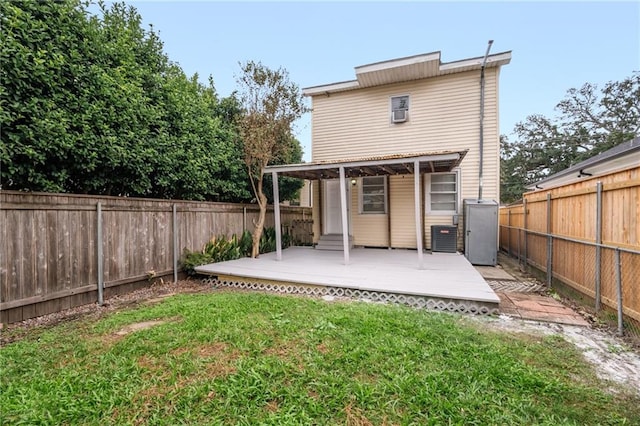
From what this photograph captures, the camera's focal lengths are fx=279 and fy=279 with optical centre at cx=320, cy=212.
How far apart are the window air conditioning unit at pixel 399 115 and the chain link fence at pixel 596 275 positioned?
15.0 ft

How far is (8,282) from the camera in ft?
11.1

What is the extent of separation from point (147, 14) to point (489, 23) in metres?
8.89

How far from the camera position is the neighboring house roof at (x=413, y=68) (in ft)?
24.1

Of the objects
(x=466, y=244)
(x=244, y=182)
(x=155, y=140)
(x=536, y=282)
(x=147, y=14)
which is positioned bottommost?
(x=536, y=282)

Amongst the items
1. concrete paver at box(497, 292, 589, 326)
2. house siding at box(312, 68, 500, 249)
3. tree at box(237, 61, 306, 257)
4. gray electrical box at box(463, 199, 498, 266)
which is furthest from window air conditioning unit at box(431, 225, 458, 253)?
tree at box(237, 61, 306, 257)

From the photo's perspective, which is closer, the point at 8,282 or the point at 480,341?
the point at 480,341

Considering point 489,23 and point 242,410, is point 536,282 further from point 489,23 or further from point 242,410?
point 489,23

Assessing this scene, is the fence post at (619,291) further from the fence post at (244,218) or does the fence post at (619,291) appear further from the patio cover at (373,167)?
the fence post at (244,218)

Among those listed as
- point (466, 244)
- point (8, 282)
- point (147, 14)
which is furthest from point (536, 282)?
point (147, 14)

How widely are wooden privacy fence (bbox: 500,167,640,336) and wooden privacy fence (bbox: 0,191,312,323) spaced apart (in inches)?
275

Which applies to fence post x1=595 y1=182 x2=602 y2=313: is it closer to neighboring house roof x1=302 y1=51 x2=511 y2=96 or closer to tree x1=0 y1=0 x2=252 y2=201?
neighboring house roof x1=302 y1=51 x2=511 y2=96

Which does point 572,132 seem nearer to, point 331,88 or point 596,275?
point 331,88

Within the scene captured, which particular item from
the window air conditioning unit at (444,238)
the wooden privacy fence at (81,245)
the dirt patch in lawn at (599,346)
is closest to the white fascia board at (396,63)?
the window air conditioning unit at (444,238)

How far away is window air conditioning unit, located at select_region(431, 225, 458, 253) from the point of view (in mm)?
7516
